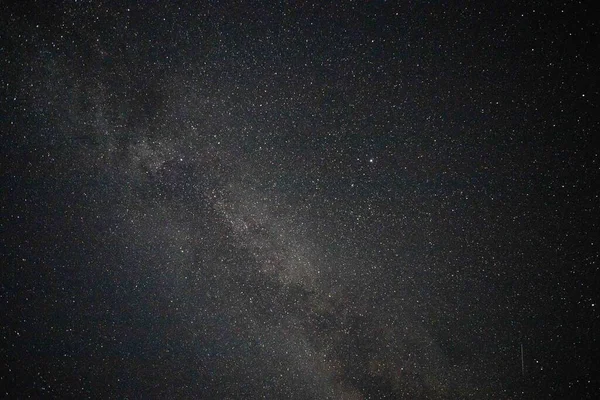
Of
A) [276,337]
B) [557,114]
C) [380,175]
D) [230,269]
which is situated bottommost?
[276,337]

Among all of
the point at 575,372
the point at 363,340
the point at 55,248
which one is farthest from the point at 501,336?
the point at 55,248

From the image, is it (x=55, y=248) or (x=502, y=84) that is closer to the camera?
(x=502, y=84)

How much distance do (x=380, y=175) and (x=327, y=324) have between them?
62 cm

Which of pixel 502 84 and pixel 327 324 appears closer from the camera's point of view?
pixel 502 84

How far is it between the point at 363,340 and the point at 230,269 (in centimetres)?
60

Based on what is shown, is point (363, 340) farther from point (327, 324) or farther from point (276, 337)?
point (276, 337)

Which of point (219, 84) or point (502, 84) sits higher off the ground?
point (502, 84)

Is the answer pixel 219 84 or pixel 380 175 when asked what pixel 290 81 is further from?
pixel 380 175

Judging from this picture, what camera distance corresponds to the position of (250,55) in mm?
1001

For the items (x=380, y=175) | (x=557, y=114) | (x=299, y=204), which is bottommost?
(x=299, y=204)

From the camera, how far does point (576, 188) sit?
105 centimetres

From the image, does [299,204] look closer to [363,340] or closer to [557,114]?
[363,340]

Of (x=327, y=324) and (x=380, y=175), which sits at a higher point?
(x=380, y=175)

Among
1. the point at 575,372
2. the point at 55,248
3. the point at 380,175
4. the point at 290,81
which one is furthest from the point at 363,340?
the point at 55,248
